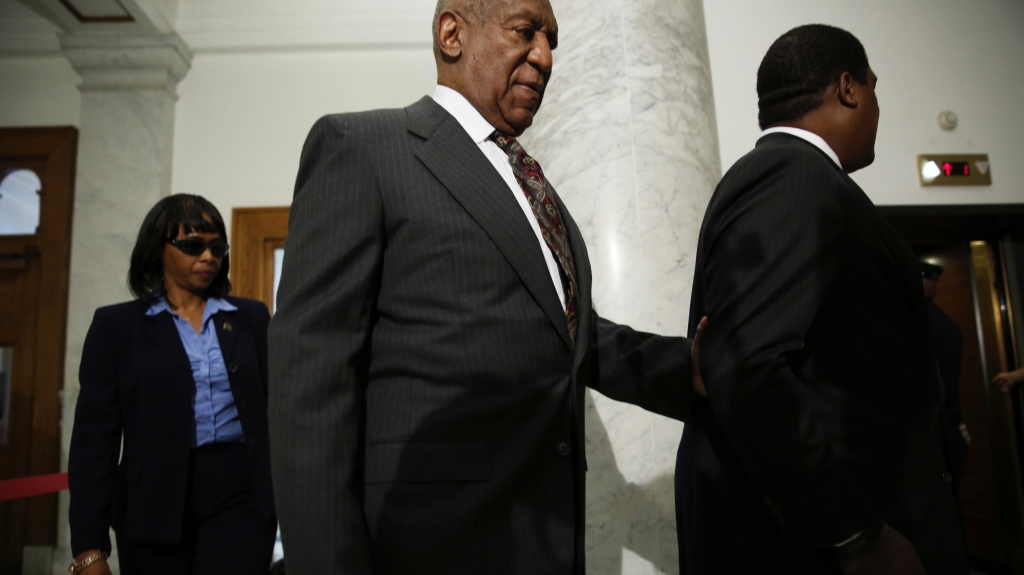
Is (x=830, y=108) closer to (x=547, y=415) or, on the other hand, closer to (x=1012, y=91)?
(x=547, y=415)

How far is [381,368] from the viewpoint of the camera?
1.23 m

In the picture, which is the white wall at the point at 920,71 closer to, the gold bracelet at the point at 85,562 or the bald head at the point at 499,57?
the bald head at the point at 499,57

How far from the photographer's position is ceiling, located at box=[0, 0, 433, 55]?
552cm

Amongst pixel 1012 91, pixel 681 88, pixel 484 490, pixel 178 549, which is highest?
pixel 1012 91

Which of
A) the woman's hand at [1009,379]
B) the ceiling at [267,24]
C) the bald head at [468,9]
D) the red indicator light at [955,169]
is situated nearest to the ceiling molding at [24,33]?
the ceiling at [267,24]

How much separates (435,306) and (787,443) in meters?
0.66

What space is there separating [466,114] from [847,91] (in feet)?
2.89

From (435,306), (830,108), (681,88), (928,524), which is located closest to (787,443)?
(928,524)

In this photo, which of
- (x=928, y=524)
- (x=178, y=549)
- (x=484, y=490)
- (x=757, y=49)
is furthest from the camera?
(x=757, y=49)

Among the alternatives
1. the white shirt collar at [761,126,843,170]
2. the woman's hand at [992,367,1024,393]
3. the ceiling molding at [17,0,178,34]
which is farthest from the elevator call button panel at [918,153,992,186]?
the ceiling molding at [17,0,178,34]

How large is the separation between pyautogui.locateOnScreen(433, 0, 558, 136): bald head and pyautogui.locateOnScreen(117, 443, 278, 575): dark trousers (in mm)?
1575

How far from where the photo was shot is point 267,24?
5.71 m

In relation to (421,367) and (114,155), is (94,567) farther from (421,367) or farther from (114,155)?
(114,155)

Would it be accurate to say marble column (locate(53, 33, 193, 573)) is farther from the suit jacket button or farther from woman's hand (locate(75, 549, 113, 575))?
the suit jacket button
